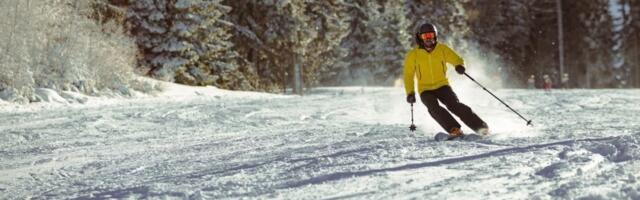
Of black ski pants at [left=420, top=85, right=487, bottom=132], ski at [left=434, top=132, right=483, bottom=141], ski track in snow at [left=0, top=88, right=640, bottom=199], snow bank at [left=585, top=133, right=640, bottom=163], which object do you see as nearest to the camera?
ski track in snow at [left=0, top=88, right=640, bottom=199]

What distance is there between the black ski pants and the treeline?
1499 cm

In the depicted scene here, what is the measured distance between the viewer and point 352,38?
42250 millimetres

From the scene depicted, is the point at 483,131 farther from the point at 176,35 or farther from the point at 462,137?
the point at 176,35

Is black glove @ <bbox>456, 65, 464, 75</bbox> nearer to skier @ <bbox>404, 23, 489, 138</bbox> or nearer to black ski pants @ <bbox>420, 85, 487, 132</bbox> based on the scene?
skier @ <bbox>404, 23, 489, 138</bbox>

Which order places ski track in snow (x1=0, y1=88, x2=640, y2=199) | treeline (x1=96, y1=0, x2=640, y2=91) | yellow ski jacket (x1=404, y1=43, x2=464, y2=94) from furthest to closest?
treeline (x1=96, y1=0, x2=640, y2=91), yellow ski jacket (x1=404, y1=43, x2=464, y2=94), ski track in snow (x1=0, y1=88, x2=640, y2=199)

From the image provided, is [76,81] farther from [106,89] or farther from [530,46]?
[530,46]

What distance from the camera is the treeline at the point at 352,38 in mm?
25812

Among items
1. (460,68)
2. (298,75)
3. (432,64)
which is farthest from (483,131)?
(298,75)

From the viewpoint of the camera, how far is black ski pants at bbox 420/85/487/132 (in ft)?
24.3

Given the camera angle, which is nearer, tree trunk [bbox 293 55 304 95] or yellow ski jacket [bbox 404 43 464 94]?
yellow ski jacket [bbox 404 43 464 94]

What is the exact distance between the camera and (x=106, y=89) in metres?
18.5

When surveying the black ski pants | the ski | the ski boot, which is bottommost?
the ski

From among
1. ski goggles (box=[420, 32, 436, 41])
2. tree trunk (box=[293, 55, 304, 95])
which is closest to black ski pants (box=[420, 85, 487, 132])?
ski goggles (box=[420, 32, 436, 41])

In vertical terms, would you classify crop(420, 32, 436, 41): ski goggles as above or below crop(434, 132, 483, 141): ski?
above
